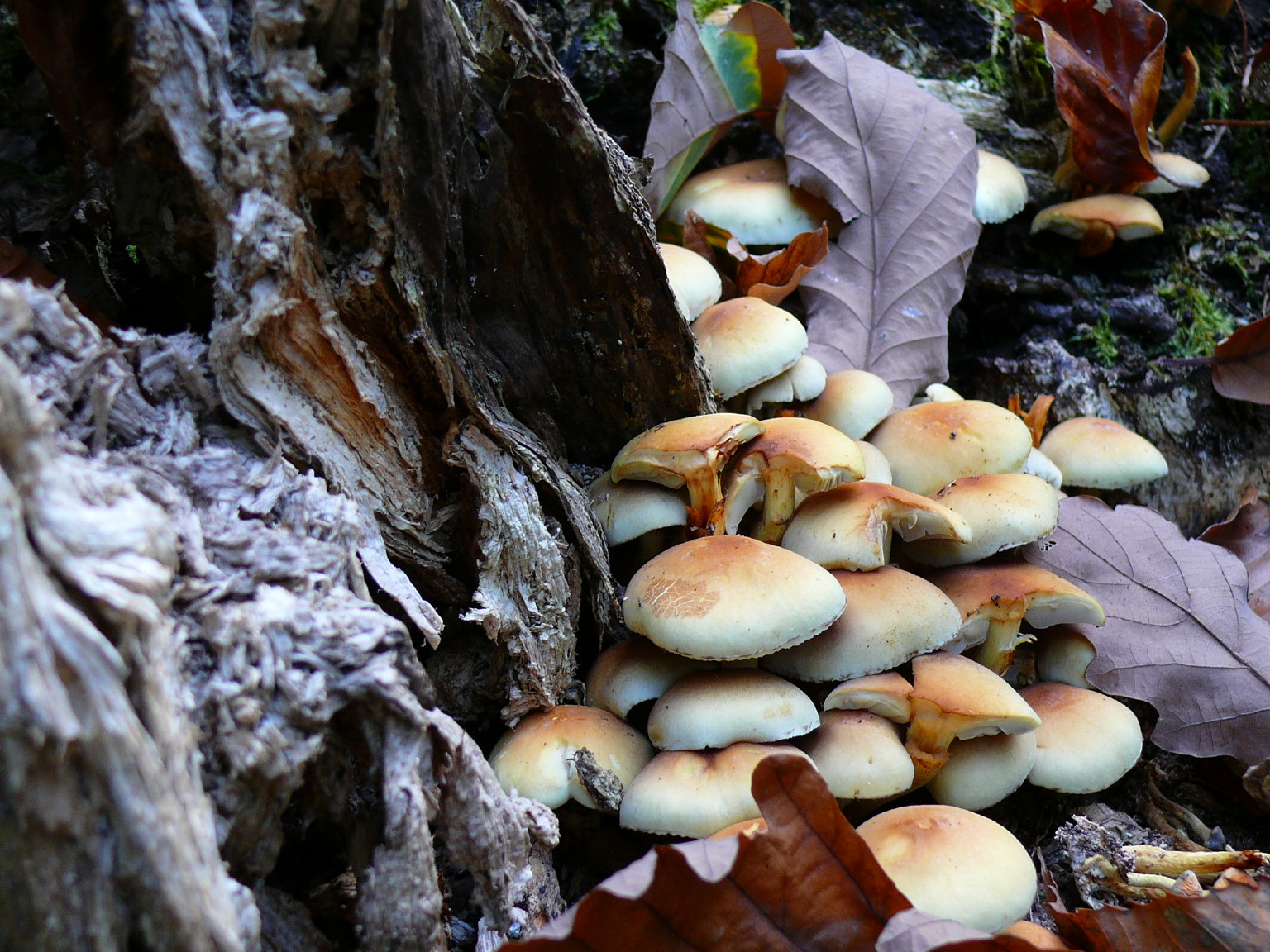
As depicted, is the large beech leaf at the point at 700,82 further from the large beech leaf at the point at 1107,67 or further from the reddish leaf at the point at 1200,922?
the reddish leaf at the point at 1200,922

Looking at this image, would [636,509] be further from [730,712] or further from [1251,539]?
[1251,539]

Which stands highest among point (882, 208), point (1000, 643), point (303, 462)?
point (303, 462)

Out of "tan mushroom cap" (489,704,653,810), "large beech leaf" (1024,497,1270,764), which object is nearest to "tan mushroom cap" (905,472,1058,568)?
"large beech leaf" (1024,497,1270,764)

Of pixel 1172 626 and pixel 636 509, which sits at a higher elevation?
pixel 636 509

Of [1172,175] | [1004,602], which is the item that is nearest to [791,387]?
[1004,602]

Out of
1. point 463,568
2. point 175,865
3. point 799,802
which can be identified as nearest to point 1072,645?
point 799,802

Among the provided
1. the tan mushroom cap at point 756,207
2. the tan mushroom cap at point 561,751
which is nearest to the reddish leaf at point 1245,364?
the tan mushroom cap at point 756,207

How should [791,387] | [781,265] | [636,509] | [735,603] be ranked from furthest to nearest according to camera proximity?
[781,265], [791,387], [636,509], [735,603]
